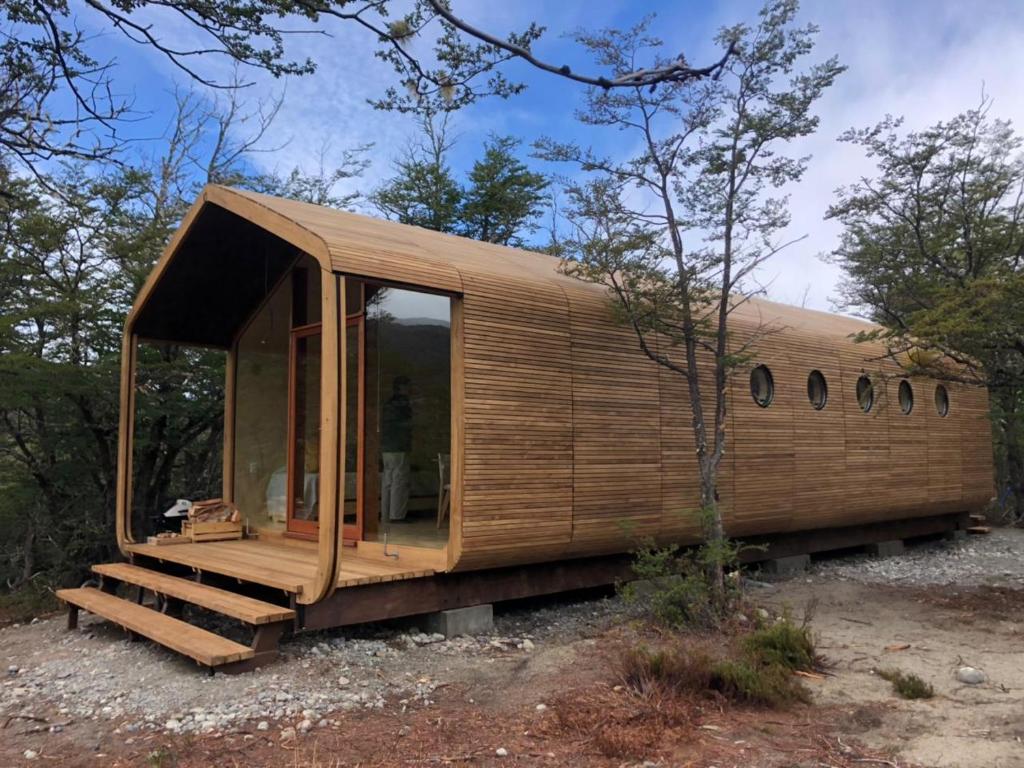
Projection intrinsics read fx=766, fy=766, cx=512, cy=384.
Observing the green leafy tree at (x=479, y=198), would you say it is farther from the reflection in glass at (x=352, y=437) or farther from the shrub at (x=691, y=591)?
the shrub at (x=691, y=591)

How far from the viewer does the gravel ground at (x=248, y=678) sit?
4.00 meters

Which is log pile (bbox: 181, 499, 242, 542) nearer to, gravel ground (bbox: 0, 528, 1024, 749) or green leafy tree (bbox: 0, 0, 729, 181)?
gravel ground (bbox: 0, 528, 1024, 749)

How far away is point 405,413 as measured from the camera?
21.9 feet

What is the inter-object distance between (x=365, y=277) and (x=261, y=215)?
1.24 m

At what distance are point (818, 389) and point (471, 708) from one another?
→ 643 centimetres

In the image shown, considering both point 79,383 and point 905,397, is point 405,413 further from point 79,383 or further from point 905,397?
point 905,397

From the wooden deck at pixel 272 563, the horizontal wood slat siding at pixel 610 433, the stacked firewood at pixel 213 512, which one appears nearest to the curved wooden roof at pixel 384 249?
the horizontal wood slat siding at pixel 610 433

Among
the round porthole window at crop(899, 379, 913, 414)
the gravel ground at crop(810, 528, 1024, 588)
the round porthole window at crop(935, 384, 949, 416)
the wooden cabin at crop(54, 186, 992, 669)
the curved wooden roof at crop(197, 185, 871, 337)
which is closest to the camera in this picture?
the curved wooden roof at crop(197, 185, 871, 337)

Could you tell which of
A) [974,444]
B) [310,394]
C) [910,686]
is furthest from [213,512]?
[974,444]

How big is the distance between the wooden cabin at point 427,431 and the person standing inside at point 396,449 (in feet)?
0.06

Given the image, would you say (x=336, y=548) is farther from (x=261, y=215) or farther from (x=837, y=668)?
(x=837, y=668)

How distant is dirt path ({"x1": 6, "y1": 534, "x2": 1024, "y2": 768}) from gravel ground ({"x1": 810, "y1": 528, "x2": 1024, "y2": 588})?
260 centimetres

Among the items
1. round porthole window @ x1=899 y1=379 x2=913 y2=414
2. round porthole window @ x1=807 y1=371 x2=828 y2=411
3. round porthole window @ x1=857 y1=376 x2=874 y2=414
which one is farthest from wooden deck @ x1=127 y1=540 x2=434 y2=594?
round porthole window @ x1=899 y1=379 x2=913 y2=414

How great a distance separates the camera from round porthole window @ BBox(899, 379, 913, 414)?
33.0 ft
